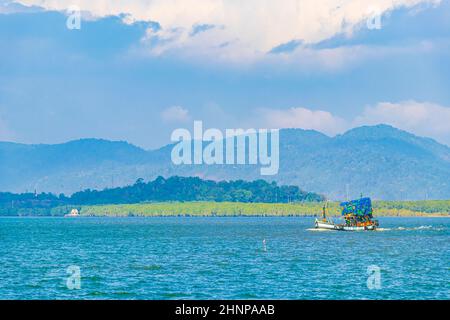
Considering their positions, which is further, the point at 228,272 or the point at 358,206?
the point at 358,206

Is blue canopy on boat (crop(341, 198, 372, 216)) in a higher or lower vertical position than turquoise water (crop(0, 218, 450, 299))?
higher

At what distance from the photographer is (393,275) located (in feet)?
268

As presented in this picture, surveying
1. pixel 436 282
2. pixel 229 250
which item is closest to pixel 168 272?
pixel 436 282

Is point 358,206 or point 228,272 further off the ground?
point 358,206

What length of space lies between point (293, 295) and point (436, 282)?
17829 millimetres

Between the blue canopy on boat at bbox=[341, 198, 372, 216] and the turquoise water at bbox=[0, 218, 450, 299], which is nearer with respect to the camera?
the turquoise water at bbox=[0, 218, 450, 299]

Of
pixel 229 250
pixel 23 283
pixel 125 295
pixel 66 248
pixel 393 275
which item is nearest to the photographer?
pixel 125 295

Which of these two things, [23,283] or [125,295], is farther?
[23,283]

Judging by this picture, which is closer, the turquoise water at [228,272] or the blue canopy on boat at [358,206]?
the turquoise water at [228,272]

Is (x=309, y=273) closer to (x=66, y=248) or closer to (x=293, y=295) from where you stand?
(x=293, y=295)

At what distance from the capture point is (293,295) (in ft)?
211

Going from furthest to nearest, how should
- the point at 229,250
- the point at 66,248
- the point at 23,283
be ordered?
1. the point at 66,248
2. the point at 229,250
3. the point at 23,283

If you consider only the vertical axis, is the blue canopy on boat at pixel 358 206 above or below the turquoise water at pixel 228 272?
above
